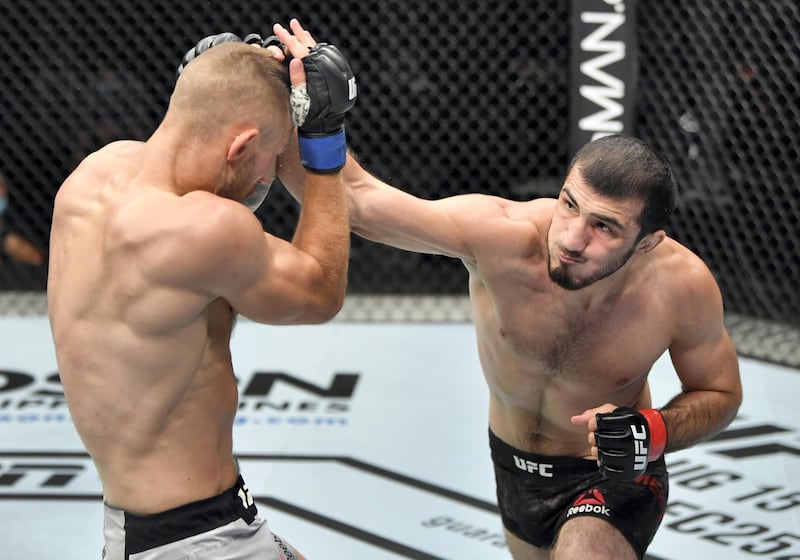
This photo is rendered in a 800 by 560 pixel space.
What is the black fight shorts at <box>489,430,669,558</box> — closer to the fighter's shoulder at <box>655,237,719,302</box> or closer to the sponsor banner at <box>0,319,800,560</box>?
the sponsor banner at <box>0,319,800,560</box>

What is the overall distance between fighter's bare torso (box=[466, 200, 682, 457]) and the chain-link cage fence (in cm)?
264

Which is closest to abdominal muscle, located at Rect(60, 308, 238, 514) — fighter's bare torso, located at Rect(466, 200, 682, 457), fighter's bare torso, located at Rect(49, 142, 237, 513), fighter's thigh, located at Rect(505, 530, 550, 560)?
fighter's bare torso, located at Rect(49, 142, 237, 513)

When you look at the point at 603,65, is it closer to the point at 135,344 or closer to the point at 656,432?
the point at 656,432

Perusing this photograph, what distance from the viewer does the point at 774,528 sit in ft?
9.67

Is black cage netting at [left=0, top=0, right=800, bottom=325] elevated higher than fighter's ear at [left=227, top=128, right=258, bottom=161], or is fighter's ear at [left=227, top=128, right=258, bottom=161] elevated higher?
fighter's ear at [left=227, top=128, right=258, bottom=161]

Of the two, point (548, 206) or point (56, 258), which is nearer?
point (56, 258)

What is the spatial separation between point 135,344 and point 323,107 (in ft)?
1.58

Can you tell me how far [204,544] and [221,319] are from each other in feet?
1.21

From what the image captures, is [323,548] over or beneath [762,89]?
beneath

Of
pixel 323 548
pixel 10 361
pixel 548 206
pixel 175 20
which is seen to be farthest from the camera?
pixel 175 20

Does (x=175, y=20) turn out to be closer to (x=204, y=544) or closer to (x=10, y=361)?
(x=10, y=361)

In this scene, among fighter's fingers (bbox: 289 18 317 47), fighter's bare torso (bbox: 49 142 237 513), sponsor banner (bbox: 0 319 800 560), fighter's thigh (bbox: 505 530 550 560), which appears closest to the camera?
fighter's bare torso (bbox: 49 142 237 513)

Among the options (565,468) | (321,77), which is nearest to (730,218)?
(565,468)

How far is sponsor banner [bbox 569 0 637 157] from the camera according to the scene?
14.9 feet
